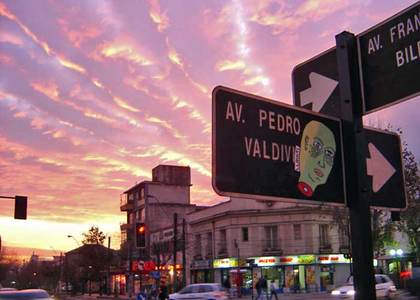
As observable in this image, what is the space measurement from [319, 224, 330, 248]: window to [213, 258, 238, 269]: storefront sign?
8921 mm

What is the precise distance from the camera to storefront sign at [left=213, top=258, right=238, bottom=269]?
58303mm

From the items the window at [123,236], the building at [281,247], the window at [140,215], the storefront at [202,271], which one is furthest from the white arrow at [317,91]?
the window at [123,236]

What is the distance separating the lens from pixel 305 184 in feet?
11.0

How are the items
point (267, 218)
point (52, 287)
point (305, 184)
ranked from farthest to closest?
point (52, 287)
point (267, 218)
point (305, 184)

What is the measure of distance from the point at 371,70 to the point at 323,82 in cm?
41

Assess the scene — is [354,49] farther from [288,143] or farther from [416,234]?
[416,234]

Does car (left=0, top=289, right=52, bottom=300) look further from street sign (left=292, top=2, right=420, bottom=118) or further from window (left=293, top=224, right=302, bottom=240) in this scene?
window (left=293, top=224, right=302, bottom=240)

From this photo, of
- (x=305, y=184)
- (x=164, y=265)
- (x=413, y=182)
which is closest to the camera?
(x=305, y=184)

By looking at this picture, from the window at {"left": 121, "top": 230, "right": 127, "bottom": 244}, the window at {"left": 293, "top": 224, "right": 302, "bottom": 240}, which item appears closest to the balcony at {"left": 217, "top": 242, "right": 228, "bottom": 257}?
the window at {"left": 293, "top": 224, "right": 302, "bottom": 240}

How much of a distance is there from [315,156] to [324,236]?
54850 mm

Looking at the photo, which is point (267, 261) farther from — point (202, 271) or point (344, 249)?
point (202, 271)

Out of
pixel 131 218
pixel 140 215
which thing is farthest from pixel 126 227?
pixel 140 215

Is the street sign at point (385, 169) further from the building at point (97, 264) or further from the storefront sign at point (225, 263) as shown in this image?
the building at point (97, 264)

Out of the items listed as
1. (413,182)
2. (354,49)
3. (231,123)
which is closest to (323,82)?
(354,49)
